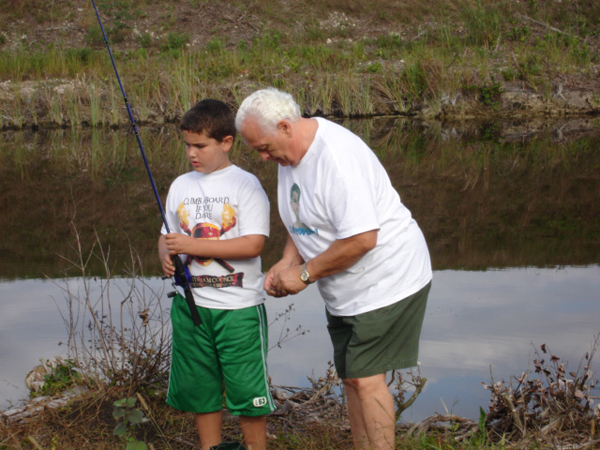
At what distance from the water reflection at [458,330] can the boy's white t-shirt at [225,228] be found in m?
1.10

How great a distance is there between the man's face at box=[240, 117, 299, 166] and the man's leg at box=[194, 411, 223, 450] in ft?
3.44

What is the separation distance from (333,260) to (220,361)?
0.67 meters

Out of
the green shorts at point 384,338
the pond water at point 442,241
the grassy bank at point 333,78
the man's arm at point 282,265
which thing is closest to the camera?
the green shorts at point 384,338

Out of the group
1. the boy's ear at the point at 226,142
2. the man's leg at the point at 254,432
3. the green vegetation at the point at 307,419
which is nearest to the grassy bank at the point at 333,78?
the green vegetation at the point at 307,419

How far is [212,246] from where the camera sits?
9.91ft

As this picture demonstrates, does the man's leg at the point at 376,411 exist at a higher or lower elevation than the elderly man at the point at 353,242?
lower

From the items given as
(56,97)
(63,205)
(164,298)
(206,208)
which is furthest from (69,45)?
(206,208)

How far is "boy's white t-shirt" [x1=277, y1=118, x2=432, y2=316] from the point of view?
105 inches

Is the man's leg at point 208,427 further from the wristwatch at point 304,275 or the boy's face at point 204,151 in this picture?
the boy's face at point 204,151

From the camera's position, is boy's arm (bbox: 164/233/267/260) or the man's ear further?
boy's arm (bbox: 164/233/267/260)

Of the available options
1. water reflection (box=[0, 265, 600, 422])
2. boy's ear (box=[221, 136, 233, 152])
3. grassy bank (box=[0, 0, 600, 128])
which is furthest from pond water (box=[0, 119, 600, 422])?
grassy bank (box=[0, 0, 600, 128])

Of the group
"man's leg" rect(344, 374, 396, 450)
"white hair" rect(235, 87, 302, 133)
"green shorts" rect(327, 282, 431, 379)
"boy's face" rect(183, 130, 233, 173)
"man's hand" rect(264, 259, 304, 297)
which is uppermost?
"white hair" rect(235, 87, 302, 133)

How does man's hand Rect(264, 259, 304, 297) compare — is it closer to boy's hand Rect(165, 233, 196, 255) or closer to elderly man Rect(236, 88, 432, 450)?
elderly man Rect(236, 88, 432, 450)

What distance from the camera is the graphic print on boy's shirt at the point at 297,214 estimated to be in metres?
2.86
